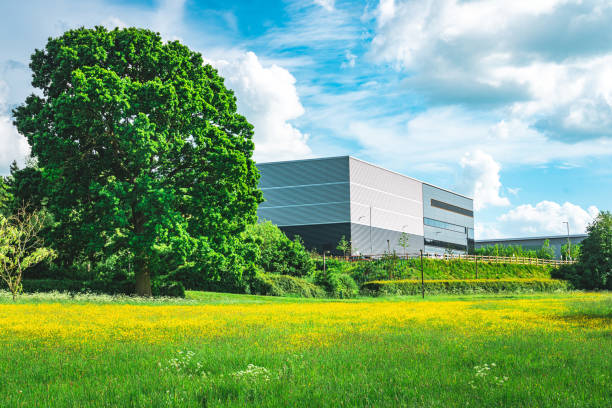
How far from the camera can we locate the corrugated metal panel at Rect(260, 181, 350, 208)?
95.1 metres

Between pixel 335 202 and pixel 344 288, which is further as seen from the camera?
pixel 335 202

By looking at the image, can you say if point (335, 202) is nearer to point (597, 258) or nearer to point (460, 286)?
point (460, 286)

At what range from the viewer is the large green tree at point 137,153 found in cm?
2870

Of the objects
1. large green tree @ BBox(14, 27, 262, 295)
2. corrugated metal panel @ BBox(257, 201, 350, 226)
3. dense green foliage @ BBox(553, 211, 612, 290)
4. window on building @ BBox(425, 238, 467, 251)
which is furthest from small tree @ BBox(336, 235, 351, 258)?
large green tree @ BBox(14, 27, 262, 295)

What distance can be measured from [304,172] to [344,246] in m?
17.9

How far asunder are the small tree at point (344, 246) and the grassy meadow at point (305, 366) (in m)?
72.9

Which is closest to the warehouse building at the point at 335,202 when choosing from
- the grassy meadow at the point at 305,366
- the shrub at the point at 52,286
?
the shrub at the point at 52,286

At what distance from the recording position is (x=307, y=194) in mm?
96938

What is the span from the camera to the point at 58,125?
94.8ft

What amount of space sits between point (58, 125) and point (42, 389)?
24.7 m

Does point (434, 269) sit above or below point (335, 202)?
below

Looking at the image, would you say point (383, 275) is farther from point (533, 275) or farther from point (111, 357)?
point (111, 357)

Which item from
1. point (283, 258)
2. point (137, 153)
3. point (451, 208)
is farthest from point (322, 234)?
point (137, 153)

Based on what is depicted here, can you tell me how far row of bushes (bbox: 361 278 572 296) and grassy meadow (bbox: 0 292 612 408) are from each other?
37.6m
